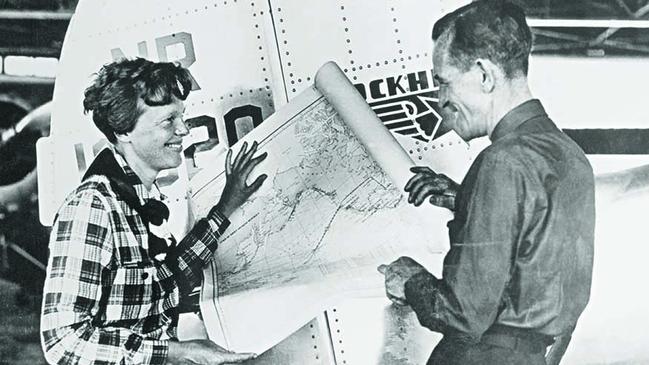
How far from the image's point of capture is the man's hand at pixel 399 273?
224 cm

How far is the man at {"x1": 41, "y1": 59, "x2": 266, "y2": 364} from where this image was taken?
2.21m

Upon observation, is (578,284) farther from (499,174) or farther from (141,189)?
(141,189)

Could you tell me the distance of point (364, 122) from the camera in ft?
7.54

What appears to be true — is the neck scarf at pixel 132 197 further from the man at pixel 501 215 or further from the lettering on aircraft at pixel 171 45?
the man at pixel 501 215

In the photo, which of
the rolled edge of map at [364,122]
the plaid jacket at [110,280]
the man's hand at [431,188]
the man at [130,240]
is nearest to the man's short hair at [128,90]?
the man at [130,240]

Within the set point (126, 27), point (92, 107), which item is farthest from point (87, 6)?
point (92, 107)

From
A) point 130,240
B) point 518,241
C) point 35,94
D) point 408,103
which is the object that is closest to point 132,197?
point 130,240

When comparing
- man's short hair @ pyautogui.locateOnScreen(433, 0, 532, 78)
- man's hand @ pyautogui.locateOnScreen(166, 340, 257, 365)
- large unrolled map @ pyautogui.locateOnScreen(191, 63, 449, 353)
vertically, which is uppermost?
man's short hair @ pyautogui.locateOnScreen(433, 0, 532, 78)

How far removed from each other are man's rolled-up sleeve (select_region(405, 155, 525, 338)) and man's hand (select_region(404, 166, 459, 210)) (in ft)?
0.13

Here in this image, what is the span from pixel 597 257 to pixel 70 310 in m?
1.56

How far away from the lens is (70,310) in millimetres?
2227

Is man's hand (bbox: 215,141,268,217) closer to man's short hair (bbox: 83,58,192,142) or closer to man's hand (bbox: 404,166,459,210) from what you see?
man's short hair (bbox: 83,58,192,142)

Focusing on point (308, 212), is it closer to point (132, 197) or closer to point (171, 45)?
point (132, 197)

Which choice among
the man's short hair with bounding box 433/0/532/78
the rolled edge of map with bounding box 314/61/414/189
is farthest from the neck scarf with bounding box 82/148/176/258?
the man's short hair with bounding box 433/0/532/78
